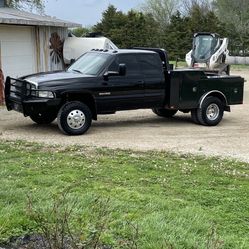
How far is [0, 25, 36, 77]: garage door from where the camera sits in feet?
60.6

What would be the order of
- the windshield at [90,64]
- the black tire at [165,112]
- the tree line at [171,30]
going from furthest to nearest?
the tree line at [171,30] < the black tire at [165,112] < the windshield at [90,64]

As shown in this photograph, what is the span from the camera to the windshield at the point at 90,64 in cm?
1220

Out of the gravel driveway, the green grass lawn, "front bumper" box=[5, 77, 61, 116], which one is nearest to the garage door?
the gravel driveway

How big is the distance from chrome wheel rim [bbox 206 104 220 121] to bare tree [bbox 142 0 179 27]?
5323 centimetres

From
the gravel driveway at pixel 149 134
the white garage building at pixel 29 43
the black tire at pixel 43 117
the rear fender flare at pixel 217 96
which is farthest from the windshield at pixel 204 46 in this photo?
the black tire at pixel 43 117

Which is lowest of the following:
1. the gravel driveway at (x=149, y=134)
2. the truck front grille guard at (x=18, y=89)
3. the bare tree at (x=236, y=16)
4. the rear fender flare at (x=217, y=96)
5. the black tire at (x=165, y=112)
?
the gravel driveway at (x=149, y=134)

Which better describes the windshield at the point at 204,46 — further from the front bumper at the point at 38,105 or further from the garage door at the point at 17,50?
the front bumper at the point at 38,105

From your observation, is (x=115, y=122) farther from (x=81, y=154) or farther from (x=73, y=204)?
(x=73, y=204)

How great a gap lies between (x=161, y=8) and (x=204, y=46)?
3904 centimetres

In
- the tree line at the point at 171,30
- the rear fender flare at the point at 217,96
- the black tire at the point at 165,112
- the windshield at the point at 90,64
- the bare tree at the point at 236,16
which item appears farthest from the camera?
the bare tree at the point at 236,16

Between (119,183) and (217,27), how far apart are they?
45435 millimetres

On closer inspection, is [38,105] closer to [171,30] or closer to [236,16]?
[171,30]

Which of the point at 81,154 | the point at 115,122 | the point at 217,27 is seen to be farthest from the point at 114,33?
the point at 81,154

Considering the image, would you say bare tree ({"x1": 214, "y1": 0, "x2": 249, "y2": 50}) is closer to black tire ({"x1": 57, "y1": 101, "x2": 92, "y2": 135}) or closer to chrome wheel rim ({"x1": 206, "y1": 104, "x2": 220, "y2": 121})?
chrome wheel rim ({"x1": 206, "y1": 104, "x2": 220, "y2": 121})
